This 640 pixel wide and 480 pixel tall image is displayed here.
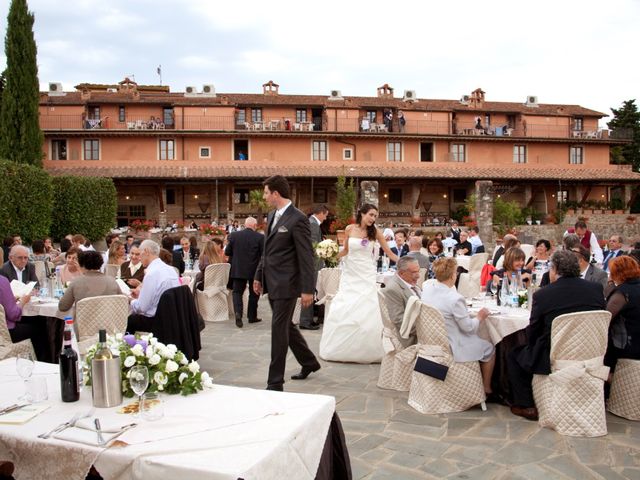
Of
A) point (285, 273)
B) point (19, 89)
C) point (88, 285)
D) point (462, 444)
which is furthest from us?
point (19, 89)

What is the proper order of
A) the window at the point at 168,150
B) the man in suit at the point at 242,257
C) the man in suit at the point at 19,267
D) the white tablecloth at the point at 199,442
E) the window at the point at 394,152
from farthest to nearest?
the window at the point at 394,152 → the window at the point at 168,150 → the man in suit at the point at 242,257 → the man in suit at the point at 19,267 → the white tablecloth at the point at 199,442

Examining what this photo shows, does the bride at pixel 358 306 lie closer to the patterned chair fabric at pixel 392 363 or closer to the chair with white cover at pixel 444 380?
the patterned chair fabric at pixel 392 363

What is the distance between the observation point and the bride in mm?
6844

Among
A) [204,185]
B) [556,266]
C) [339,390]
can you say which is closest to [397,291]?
[339,390]

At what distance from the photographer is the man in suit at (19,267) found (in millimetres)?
7547

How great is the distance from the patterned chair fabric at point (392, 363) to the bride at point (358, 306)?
934mm

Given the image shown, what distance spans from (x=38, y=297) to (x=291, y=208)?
11.9 feet

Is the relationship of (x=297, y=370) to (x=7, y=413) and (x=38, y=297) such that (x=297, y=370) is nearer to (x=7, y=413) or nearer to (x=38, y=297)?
(x=38, y=297)

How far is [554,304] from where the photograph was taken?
181 inches

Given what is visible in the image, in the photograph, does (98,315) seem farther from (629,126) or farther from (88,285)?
(629,126)

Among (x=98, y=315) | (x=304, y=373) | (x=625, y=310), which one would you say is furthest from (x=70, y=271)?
(x=625, y=310)

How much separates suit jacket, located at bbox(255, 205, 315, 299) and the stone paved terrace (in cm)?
123

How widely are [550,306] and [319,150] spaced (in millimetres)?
33272

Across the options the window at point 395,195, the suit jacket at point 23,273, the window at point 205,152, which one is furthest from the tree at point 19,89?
the suit jacket at point 23,273
